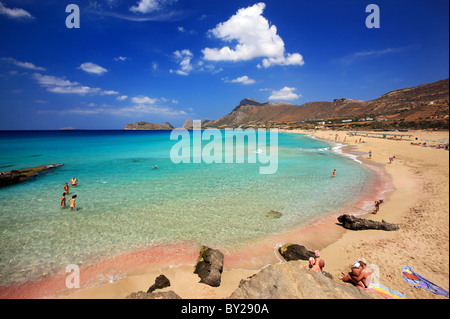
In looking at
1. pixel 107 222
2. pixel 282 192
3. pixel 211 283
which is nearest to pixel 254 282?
pixel 211 283

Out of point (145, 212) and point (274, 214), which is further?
point (145, 212)

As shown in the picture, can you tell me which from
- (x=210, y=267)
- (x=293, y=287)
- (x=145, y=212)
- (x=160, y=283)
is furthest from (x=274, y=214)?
(x=145, y=212)

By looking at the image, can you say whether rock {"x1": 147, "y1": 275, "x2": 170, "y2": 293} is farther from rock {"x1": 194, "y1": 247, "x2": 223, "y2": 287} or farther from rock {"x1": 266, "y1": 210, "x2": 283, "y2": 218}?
rock {"x1": 266, "y1": 210, "x2": 283, "y2": 218}

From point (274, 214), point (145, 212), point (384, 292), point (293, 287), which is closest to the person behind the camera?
point (293, 287)

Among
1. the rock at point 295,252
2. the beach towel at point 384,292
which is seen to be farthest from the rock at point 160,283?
the beach towel at point 384,292

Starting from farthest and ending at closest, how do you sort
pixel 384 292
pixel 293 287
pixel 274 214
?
pixel 274 214, pixel 384 292, pixel 293 287

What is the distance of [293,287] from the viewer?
15.2 ft

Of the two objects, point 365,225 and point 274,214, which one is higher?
point 365,225

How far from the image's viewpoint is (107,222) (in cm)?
1144

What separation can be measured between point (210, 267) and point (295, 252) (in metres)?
3.62

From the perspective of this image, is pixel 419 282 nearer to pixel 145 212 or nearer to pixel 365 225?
pixel 365 225

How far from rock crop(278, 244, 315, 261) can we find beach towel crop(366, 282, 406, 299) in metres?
2.08

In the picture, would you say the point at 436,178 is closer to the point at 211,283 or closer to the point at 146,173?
the point at 211,283
